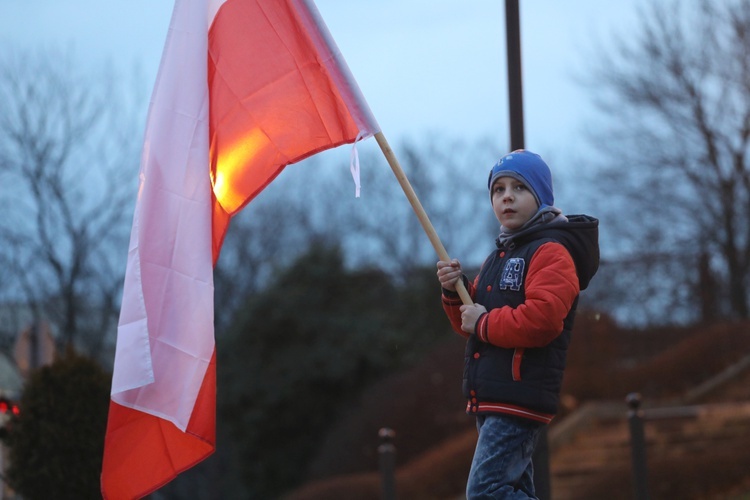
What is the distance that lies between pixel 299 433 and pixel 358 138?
44.1 ft

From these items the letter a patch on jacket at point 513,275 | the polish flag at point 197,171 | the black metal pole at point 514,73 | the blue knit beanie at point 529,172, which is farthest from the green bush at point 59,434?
the blue knit beanie at point 529,172

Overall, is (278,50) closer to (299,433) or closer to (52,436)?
(52,436)

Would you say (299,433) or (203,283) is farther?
(299,433)

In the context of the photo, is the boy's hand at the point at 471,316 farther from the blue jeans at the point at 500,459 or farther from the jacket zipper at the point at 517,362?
the blue jeans at the point at 500,459

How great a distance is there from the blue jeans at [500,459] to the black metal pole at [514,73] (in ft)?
8.29

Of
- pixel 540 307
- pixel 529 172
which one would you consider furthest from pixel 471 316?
pixel 529 172

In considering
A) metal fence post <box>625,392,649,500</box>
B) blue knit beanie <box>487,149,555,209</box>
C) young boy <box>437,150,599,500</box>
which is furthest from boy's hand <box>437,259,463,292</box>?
metal fence post <box>625,392,649,500</box>

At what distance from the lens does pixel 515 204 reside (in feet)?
14.7

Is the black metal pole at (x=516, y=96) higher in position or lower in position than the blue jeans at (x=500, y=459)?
higher

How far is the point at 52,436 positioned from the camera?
697cm

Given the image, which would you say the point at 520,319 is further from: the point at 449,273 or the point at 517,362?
the point at 449,273

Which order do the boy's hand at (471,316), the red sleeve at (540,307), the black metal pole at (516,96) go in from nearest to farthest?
the red sleeve at (540,307)
the boy's hand at (471,316)
the black metal pole at (516,96)

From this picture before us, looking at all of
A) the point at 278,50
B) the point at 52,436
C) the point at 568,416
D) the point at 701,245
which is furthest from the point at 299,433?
the point at 278,50

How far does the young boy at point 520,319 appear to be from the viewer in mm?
4223
